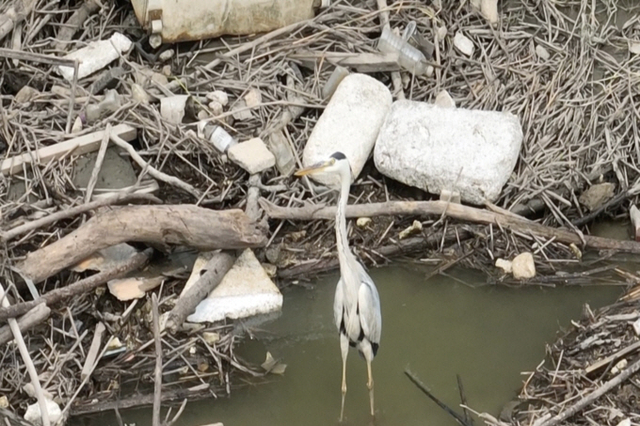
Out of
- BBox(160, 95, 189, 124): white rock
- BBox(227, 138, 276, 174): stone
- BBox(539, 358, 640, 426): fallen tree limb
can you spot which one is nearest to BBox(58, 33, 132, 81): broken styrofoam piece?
BBox(160, 95, 189, 124): white rock

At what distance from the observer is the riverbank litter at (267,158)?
4375mm

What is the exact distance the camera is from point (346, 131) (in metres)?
5.12

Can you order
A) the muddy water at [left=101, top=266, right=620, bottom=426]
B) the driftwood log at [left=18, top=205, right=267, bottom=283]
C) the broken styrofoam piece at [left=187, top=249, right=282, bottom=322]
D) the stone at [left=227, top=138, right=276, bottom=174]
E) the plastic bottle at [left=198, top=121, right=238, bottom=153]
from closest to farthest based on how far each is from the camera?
the muddy water at [left=101, top=266, right=620, bottom=426]
the driftwood log at [left=18, top=205, right=267, bottom=283]
the broken styrofoam piece at [left=187, top=249, right=282, bottom=322]
the stone at [left=227, top=138, right=276, bottom=174]
the plastic bottle at [left=198, top=121, right=238, bottom=153]

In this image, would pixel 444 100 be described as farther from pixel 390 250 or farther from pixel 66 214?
pixel 66 214

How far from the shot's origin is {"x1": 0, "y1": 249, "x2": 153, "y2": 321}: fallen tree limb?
3.95 m

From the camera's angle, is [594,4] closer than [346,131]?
No

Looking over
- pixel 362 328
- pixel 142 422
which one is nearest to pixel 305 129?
pixel 362 328

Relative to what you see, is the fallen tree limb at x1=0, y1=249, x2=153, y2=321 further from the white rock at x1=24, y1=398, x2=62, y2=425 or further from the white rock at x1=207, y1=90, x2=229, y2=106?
the white rock at x1=207, y1=90, x2=229, y2=106

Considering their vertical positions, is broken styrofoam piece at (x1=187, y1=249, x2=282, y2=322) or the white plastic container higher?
the white plastic container

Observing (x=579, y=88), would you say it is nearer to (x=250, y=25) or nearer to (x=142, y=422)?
(x=250, y=25)

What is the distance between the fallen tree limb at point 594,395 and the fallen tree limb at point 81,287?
2.11 metres

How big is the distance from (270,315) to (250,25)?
1901 millimetres

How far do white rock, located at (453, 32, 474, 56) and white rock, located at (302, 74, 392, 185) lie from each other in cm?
72

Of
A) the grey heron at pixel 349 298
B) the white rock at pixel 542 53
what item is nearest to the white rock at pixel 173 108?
the grey heron at pixel 349 298
